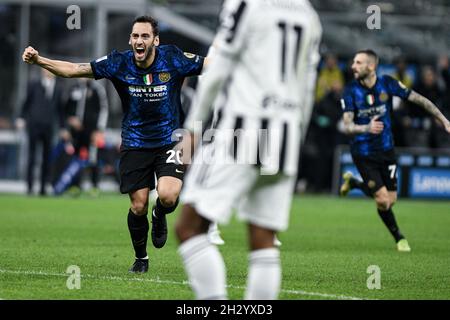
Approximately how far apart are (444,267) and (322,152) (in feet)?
42.3

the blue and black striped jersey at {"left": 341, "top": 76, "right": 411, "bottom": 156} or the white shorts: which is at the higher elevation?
the blue and black striped jersey at {"left": 341, "top": 76, "right": 411, "bottom": 156}

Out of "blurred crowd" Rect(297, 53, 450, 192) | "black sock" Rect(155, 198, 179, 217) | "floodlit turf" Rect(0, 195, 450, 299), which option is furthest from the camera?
"blurred crowd" Rect(297, 53, 450, 192)

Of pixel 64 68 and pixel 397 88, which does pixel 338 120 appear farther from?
pixel 64 68

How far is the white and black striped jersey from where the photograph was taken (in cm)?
607

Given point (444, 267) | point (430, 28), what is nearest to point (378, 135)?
point (444, 267)

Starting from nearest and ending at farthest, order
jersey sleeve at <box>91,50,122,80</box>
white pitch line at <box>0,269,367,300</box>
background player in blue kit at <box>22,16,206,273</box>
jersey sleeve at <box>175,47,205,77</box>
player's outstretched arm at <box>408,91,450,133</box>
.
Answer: white pitch line at <box>0,269,367,300</box> < jersey sleeve at <box>91,50,122,80</box> < background player in blue kit at <box>22,16,206,273</box> < jersey sleeve at <box>175,47,205,77</box> < player's outstretched arm at <box>408,91,450,133</box>

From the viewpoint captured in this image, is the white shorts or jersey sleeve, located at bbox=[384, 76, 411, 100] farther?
jersey sleeve, located at bbox=[384, 76, 411, 100]

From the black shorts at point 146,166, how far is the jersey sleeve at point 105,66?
30.5 inches

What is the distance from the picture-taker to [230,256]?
11.5 m

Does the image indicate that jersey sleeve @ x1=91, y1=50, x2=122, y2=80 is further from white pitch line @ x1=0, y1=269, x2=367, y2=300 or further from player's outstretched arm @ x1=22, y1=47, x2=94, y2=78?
white pitch line @ x1=0, y1=269, x2=367, y2=300

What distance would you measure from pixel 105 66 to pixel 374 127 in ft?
14.4

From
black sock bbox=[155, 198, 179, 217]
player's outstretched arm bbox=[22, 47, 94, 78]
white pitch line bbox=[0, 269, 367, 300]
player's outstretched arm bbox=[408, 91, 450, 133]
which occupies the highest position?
player's outstretched arm bbox=[22, 47, 94, 78]

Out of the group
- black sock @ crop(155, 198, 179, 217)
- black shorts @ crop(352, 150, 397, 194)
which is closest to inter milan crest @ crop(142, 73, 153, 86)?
black sock @ crop(155, 198, 179, 217)

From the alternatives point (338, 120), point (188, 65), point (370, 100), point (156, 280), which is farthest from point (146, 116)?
point (338, 120)
